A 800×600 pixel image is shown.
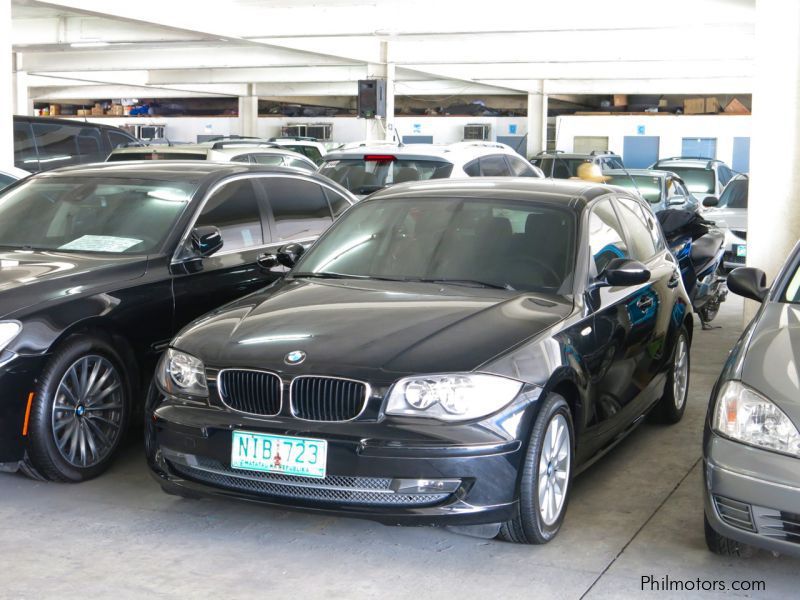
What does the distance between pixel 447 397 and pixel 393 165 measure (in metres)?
6.98

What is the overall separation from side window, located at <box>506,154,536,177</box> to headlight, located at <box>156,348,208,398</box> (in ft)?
27.6

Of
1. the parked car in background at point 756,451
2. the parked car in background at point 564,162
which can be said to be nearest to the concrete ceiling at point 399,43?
the parked car in background at point 564,162

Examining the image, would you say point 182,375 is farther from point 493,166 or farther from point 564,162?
point 564,162

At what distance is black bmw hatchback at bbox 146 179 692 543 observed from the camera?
4.03m

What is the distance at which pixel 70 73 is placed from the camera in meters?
29.5

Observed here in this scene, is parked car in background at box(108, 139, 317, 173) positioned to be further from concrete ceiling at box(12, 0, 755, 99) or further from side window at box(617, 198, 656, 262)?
side window at box(617, 198, 656, 262)

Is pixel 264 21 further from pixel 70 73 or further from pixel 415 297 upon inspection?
pixel 415 297

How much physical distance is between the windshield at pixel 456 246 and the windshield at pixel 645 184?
33.7 ft

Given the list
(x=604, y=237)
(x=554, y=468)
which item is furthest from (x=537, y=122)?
(x=554, y=468)

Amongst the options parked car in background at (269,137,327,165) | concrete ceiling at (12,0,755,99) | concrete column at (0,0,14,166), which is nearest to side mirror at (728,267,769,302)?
concrete column at (0,0,14,166)

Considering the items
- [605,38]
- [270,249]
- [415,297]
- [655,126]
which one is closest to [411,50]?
[605,38]

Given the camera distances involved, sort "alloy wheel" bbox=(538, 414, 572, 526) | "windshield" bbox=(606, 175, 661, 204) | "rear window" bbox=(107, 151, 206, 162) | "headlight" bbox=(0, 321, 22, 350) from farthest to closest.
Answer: "windshield" bbox=(606, 175, 661, 204) < "rear window" bbox=(107, 151, 206, 162) < "headlight" bbox=(0, 321, 22, 350) < "alloy wheel" bbox=(538, 414, 572, 526)

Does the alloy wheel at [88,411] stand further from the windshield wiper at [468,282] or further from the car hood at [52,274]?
the windshield wiper at [468,282]

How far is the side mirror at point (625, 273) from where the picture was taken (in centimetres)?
497
